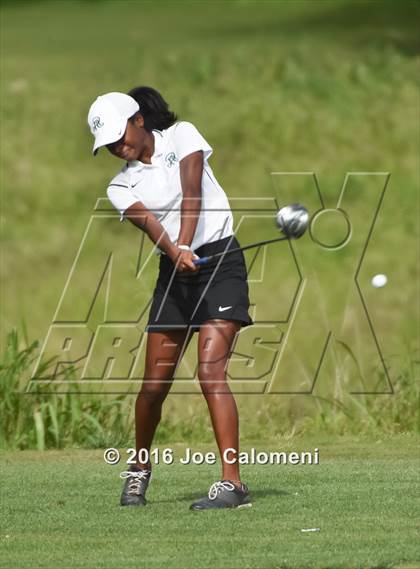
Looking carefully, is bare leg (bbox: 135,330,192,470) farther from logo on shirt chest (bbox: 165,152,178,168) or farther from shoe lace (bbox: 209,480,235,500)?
logo on shirt chest (bbox: 165,152,178,168)

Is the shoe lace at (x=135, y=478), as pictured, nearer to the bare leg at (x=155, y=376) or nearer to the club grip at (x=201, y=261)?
the bare leg at (x=155, y=376)

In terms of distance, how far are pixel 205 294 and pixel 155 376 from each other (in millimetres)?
465

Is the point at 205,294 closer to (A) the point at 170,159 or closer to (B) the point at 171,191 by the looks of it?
(B) the point at 171,191

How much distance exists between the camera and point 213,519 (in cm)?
775

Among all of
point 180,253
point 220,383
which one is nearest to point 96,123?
point 180,253

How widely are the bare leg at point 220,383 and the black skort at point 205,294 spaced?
6 cm

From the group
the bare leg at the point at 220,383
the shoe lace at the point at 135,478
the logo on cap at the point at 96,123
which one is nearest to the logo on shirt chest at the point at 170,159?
the logo on cap at the point at 96,123

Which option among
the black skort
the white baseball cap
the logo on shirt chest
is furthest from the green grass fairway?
the white baseball cap

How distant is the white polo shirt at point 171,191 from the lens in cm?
816

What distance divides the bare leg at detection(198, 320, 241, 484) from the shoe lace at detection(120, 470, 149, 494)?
451 mm

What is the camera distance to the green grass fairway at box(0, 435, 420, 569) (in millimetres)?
6918

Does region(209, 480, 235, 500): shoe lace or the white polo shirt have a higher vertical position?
the white polo shirt

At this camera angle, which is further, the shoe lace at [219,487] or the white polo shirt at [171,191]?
the white polo shirt at [171,191]

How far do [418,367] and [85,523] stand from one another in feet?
17.9
